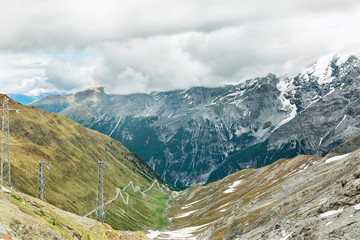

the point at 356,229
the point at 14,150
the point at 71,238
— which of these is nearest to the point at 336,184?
the point at 356,229

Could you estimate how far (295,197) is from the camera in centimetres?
9006

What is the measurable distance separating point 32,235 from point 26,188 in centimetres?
13364

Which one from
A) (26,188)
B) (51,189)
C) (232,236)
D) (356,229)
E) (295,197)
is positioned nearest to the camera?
(356,229)

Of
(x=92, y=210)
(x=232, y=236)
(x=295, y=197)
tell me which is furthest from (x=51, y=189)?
(x=295, y=197)

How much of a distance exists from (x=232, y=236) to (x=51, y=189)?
120 meters

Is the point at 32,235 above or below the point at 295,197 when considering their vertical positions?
above

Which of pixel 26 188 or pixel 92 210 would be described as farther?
pixel 92 210

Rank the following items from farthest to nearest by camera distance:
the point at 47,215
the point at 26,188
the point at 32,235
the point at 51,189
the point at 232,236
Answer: the point at 51,189 < the point at 26,188 < the point at 232,236 < the point at 47,215 < the point at 32,235

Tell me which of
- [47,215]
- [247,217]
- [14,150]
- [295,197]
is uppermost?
[14,150]

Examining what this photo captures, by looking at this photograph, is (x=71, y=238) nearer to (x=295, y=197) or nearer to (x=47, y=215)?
(x=47, y=215)

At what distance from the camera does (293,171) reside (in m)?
187

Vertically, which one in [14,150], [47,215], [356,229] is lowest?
[356,229]

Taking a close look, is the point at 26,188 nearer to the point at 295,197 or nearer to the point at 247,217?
the point at 247,217

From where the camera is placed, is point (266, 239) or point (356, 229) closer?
point (356, 229)
